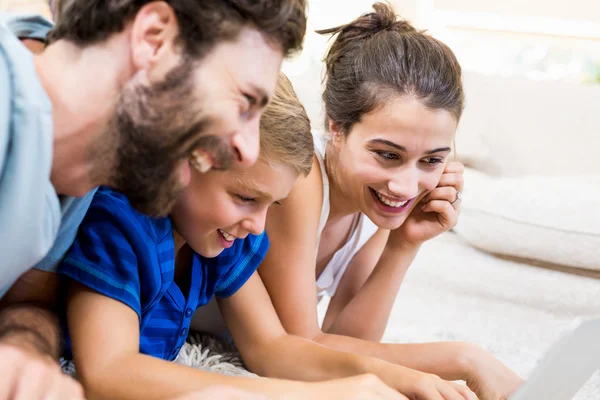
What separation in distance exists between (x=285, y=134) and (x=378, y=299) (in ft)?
1.74

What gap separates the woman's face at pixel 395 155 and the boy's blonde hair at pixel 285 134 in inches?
10.0

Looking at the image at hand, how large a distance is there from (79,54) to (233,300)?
50 cm

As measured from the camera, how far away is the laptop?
72cm

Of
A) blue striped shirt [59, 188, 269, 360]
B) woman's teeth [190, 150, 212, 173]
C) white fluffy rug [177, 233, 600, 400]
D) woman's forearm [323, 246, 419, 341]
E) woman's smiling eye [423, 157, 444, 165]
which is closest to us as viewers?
woman's teeth [190, 150, 212, 173]

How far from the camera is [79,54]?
0.72m

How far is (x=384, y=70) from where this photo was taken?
1.21 meters

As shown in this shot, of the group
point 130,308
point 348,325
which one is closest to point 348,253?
point 348,325

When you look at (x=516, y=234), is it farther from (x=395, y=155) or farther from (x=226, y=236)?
(x=226, y=236)

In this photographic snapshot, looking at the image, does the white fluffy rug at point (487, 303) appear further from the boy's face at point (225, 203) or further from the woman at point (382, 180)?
the boy's face at point (225, 203)

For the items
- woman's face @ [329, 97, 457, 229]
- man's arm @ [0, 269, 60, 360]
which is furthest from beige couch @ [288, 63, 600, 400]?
man's arm @ [0, 269, 60, 360]

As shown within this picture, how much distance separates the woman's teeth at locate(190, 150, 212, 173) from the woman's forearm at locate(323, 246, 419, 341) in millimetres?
665

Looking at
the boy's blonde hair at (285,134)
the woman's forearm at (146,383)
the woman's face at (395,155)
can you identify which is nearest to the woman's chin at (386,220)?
the woman's face at (395,155)

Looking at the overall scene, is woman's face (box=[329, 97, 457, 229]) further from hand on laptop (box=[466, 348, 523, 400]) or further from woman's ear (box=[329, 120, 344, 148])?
hand on laptop (box=[466, 348, 523, 400])

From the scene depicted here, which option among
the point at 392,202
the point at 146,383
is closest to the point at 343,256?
the point at 392,202
